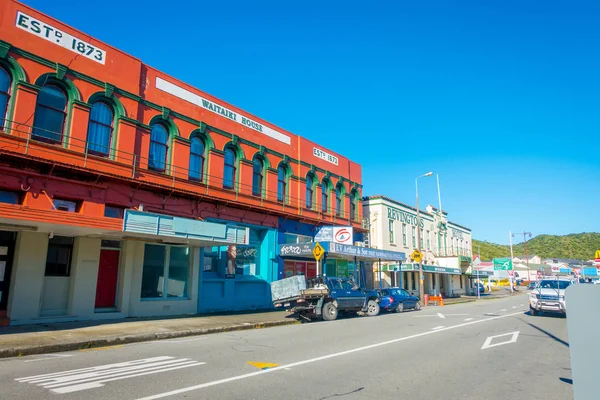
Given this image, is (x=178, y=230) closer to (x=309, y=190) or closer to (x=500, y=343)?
(x=500, y=343)

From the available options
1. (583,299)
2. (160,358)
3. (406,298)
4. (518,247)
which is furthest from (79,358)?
(518,247)

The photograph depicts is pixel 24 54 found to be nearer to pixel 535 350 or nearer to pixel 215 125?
pixel 215 125

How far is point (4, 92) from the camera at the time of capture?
527 inches

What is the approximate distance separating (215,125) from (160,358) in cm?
1384

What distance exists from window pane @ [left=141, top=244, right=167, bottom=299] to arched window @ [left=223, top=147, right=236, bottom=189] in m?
4.83

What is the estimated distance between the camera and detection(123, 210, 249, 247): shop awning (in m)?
13.6

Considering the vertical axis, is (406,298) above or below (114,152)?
below

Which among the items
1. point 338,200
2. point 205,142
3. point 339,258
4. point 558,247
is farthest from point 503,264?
point 558,247

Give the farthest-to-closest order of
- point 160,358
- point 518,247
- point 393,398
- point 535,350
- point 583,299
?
point 518,247 < point 535,350 < point 160,358 < point 393,398 < point 583,299

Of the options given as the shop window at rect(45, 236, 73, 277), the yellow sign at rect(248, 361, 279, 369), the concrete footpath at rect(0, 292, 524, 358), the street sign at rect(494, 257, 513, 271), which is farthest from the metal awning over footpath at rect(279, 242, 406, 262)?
the street sign at rect(494, 257, 513, 271)

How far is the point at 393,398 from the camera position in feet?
19.2

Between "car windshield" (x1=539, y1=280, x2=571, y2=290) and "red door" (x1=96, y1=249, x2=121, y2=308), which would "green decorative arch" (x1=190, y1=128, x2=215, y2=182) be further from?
"car windshield" (x1=539, y1=280, x2=571, y2=290)

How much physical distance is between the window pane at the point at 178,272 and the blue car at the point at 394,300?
10088 mm

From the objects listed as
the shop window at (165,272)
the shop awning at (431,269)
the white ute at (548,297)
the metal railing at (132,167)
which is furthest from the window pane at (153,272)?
the shop awning at (431,269)
